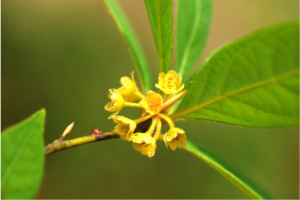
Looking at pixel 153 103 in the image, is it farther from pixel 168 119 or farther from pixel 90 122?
pixel 90 122

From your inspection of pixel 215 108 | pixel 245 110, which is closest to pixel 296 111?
pixel 245 110

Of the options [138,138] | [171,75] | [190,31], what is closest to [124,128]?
[138,138]

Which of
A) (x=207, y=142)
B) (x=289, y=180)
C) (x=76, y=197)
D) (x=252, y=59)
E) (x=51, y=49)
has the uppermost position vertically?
(x=252, y=59)

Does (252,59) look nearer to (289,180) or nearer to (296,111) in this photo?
(296,111)

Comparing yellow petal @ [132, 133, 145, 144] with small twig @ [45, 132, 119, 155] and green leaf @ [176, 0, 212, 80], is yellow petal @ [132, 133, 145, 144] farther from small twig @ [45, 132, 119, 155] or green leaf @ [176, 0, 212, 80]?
green leaf @ [176, 0, 212, 80]

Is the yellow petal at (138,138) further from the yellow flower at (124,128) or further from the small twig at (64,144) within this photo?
the small twig at (64,144)

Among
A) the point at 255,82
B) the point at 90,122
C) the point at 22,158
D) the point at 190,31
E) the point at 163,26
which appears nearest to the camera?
the point at 22,158
